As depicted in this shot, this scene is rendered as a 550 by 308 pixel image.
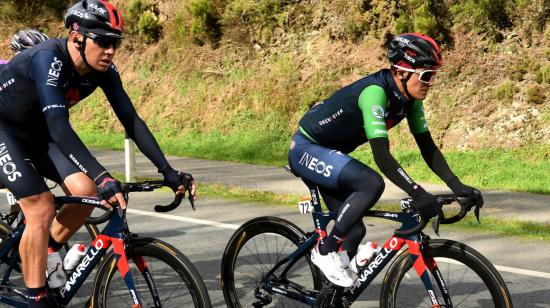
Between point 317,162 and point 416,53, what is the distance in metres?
0.93

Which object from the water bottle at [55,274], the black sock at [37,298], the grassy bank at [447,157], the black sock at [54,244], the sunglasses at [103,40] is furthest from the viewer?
the grassy bank at [447,157]

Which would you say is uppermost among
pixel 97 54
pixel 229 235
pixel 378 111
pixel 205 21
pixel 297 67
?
pixel 97 54

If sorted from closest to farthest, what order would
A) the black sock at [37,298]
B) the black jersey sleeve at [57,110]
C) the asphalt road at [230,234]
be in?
the black jersey sleeve at [57,110] → the black sock at [37,298] → the asphalt road at [230,234]

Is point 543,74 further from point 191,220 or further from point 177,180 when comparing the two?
point 177,180

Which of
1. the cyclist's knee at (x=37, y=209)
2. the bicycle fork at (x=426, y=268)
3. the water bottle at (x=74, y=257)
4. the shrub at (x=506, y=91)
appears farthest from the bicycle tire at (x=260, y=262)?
the shrub at (x=506, y=91)

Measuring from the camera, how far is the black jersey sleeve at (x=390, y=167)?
15.3 ft

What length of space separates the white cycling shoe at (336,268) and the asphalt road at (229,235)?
1079mm

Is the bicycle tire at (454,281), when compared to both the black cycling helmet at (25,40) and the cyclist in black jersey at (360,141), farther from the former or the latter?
the black cycling helmet at (25,40)

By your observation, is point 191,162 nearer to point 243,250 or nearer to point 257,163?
point 257,163

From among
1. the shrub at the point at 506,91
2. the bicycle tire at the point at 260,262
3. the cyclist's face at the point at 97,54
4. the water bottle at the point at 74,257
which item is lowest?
the shrub at the point at 506,91

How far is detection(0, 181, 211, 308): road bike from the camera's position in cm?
454

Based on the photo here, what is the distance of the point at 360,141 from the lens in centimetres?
546

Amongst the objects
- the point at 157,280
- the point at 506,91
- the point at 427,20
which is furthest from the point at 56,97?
the point at 427,20

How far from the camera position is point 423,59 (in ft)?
15.9
